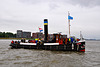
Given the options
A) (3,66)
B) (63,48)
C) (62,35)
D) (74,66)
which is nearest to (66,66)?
(74,66)

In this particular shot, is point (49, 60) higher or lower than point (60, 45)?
lower

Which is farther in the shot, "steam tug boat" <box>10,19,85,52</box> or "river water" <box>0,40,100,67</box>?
"steam tug boat" <box>10,19,85,52</box>

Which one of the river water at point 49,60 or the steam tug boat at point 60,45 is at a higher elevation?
the steam tug boat at point 60,45

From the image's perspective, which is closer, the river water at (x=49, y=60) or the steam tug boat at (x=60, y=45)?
the river water at (x=49, y=60)

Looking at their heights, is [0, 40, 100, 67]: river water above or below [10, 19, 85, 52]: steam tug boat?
below

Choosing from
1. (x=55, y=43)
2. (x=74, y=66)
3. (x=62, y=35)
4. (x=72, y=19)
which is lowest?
(x=74, y=66)

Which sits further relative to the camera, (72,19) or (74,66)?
(72,19)

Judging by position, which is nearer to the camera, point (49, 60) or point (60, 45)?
point (49, 60)

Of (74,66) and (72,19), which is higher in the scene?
(72,19)

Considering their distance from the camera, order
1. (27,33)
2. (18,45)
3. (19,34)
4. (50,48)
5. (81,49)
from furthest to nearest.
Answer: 1. (27,33)
2. (19,34)
3. (18,45)
4. (50,48)
5. (81,49)

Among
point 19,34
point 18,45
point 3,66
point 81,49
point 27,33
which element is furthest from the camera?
point 27,33

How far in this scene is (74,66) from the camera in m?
11.5

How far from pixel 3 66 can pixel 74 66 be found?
6.70 m

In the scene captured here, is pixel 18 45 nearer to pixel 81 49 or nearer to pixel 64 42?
pixel 64 42
